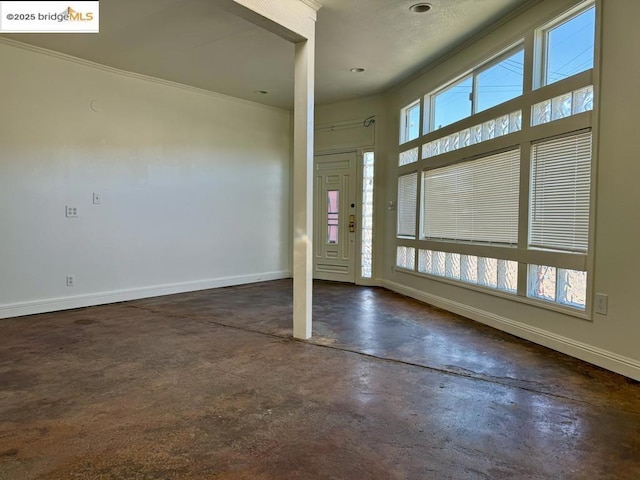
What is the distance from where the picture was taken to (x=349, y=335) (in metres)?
3.44

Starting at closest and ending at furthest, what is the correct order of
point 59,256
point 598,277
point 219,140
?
point 598,277 → point 59,256 → point 219,140

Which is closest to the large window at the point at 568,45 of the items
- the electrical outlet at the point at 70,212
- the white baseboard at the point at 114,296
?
the white baseboard at the point at 114,296

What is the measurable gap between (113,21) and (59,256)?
2505 mm

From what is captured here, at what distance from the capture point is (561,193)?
120 inches

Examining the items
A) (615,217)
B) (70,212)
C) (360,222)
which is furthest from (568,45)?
(70,212)

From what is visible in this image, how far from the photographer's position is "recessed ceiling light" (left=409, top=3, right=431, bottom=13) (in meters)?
3.30

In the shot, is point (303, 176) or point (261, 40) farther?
point (261, 40)

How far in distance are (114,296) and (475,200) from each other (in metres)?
4.30

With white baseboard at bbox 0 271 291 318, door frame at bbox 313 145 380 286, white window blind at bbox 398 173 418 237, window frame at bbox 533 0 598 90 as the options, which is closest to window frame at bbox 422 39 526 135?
window frame at bbox 533 0 598 90

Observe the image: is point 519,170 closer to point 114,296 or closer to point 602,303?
point 602,303

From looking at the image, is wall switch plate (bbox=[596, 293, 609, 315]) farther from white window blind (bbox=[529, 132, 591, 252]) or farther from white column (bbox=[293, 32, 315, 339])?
white column (bbox=[293, 32, 315, 339])

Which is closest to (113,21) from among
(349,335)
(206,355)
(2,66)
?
(2,66)

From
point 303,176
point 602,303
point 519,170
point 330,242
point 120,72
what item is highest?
point 120,72

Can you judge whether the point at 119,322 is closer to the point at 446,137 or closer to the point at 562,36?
the point at 446,137
